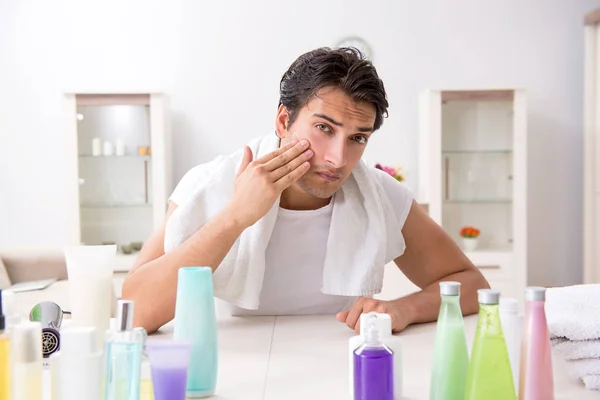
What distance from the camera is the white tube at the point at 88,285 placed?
123cm

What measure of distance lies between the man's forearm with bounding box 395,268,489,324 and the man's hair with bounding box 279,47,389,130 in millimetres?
439

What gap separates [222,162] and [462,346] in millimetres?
987

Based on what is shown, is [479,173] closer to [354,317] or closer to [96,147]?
[96,147]

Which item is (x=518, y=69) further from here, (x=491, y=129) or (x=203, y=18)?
(x=203, y=18)

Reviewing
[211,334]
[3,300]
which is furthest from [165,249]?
[3,300]

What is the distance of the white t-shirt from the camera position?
1.87 metres

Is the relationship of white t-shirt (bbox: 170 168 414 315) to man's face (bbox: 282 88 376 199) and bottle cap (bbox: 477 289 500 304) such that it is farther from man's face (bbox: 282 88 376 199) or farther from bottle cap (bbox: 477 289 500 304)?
bottle cap (bbox: 477 289 500 304)

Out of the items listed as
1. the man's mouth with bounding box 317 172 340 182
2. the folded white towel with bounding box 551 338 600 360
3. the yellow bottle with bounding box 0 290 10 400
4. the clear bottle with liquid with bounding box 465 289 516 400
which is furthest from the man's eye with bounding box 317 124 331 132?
the yellow bottle with bounding box 0 290 10 400

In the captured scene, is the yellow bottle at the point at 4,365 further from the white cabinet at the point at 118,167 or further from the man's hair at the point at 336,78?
the white cabinet at the point at 118,167

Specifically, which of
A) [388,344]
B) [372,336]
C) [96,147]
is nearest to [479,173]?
[96,147]

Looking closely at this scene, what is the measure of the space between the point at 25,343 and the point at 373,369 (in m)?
0.47

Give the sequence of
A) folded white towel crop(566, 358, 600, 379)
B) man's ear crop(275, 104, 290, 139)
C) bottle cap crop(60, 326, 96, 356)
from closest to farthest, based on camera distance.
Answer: bottle cap crop(60, 326, 96, 356), folded white towel crop(566, 358, 600, 379), man's ear crop(275, 104, 290, 139)

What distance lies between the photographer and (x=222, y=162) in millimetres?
1818

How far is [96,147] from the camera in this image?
415cm
